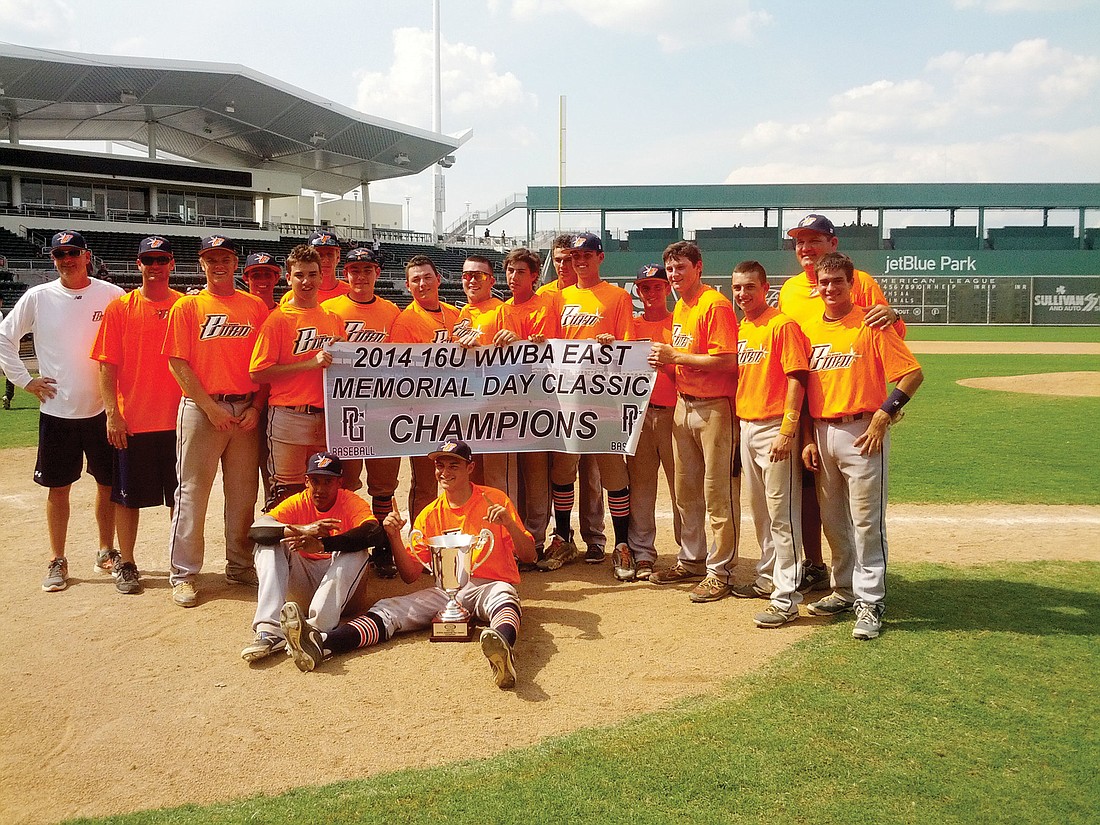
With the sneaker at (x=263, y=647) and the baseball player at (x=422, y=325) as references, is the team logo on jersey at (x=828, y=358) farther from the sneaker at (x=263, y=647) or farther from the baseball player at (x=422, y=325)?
the sneaker at (x=263, y=647)

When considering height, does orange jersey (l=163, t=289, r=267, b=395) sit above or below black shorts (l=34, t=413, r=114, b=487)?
above

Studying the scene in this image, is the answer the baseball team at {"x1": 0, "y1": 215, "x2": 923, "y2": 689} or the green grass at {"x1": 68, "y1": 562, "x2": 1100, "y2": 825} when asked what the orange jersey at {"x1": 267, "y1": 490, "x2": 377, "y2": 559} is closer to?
the baseball team at {"x1": 0, "y1": 215, "x2": 923, "y2": 689}

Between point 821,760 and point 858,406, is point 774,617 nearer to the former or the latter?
point 858,406

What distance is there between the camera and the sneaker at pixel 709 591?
538cm

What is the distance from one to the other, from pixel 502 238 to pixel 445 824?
59694mm

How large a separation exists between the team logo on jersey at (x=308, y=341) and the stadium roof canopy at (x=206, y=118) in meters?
38.2

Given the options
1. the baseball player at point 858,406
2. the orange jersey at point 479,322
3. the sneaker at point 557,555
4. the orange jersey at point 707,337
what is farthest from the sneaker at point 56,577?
the baseball player at point 858,406

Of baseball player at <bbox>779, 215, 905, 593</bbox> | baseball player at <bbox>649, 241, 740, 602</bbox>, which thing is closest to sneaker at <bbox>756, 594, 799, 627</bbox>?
baseball player at <bbox>649, 241, 740, 602</bbox>

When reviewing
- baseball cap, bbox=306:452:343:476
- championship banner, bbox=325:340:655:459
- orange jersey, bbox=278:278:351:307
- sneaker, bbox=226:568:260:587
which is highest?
orange jersey, bbox=278:278:351:307

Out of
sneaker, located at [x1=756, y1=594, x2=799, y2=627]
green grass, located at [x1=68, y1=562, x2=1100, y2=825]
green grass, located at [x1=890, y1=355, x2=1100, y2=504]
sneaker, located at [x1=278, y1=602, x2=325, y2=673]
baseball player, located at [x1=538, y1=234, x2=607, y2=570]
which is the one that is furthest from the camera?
green grass, located at [x1=890, y1=355, x2=1100, y2=504]

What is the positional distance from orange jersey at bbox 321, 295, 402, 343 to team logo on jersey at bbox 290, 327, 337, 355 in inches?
11.5

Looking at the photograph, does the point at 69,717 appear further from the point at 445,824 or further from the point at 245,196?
A: the point at 245,196

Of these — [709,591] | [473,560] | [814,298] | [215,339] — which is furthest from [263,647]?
[814,298]

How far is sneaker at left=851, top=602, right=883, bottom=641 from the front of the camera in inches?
182
